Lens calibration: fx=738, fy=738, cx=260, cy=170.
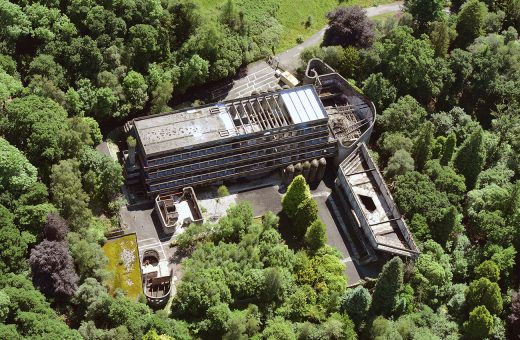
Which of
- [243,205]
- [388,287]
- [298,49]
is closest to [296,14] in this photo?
[298,49]

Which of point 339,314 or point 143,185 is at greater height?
point 143,185

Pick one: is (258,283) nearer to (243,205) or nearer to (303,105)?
(243,205)

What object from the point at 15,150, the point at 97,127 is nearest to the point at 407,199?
the point at 97,127

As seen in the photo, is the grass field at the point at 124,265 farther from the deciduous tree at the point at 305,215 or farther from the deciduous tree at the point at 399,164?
the deciduous tree at the point at 399,164

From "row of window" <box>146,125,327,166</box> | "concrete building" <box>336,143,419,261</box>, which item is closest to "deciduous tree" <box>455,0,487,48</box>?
"concrete building" <box>336,143,419,261</box>

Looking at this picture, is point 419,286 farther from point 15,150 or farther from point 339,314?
point 15,150

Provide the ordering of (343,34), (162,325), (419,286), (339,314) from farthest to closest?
(343,34), (419,286), (339,314), (162,325)

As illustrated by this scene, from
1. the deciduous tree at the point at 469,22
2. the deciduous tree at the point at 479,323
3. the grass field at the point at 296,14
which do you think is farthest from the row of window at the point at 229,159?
the deciduous tree at the point at 469,22
